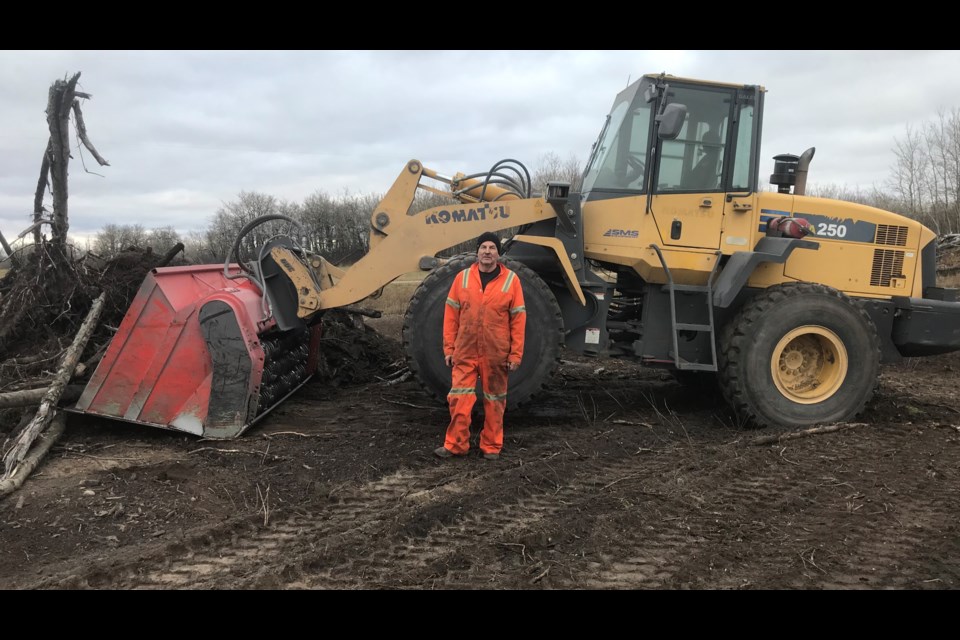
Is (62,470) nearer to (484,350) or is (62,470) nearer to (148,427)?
(148,427)

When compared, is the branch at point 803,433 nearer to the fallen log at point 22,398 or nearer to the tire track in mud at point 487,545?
the tire track in mud at point 487,545

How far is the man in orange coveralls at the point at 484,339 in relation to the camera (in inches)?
175

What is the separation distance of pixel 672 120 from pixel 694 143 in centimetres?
74

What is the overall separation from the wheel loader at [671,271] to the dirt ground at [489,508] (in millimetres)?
550

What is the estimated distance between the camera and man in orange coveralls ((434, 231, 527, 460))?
14.6ft

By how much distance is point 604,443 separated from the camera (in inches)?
192

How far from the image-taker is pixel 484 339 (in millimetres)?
4477

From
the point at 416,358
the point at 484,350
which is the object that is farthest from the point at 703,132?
the point at 416,358

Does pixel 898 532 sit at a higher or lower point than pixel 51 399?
lower

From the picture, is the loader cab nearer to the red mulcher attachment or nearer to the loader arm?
the loader arm

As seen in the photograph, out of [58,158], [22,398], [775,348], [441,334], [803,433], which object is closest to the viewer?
[22,398]

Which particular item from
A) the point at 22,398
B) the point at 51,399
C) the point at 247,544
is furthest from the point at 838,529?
the point at 22,398

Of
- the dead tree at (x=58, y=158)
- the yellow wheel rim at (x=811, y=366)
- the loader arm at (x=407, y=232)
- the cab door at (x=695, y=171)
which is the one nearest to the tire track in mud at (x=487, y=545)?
the loader arm at (x=407, y=232)

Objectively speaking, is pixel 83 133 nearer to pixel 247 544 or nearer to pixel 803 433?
pixel 247 544
